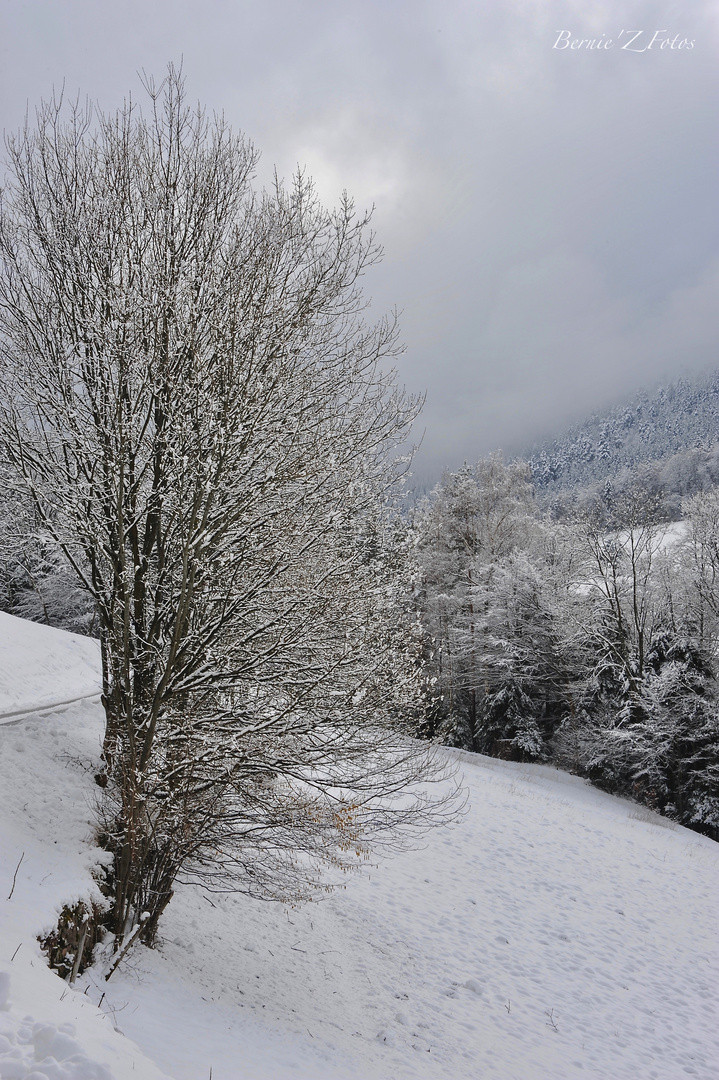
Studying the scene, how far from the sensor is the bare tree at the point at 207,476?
5.82 meters

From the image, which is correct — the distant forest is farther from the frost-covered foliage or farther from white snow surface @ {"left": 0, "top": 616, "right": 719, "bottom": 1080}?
white snow surface @ {"left": 0, "top": 616, "right": 719, "bottom": 1080}

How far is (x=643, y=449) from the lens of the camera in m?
110

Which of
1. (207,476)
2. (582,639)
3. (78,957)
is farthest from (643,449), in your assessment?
(78,957)

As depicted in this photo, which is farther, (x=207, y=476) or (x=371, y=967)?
(x=371, y=967)

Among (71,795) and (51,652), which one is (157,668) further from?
(51,652)

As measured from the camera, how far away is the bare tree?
229 inches

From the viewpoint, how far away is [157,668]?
674 centimetres

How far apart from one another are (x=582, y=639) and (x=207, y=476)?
875 inches

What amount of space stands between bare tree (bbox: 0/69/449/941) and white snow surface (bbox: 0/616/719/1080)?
0.99 m

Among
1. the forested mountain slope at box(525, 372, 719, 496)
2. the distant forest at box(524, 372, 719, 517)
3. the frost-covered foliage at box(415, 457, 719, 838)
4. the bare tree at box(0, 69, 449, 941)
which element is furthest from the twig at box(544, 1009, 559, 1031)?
the forested mountain slope at box(525, 372, 719, 496)

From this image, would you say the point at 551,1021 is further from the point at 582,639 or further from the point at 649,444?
the point at 649,444

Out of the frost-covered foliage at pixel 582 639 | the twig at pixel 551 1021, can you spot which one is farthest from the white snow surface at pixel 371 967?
the frost-covered foliage at pixel 582 639

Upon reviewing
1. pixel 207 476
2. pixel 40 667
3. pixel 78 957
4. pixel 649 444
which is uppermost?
pixel 649 444

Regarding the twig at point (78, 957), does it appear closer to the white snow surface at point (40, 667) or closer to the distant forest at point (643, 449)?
the white snow surface at point (40, 667)
